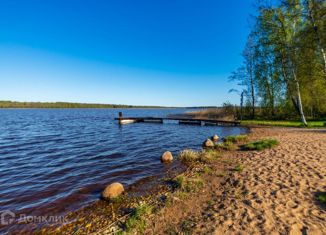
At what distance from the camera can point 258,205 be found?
4.16 m

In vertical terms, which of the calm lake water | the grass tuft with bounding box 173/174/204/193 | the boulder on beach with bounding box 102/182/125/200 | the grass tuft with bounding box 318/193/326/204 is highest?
the grass tuft with bounding box 318/193/326/204

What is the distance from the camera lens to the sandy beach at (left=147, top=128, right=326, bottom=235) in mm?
3408

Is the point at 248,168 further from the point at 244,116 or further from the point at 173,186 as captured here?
the point at 244,116

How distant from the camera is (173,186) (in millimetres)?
6332

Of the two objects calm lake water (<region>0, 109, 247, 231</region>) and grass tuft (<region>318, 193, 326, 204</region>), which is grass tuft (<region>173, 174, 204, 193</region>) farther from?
grass tuft (<region>318, 193, 326, 204</region>)

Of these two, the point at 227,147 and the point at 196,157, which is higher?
the point at 227,147

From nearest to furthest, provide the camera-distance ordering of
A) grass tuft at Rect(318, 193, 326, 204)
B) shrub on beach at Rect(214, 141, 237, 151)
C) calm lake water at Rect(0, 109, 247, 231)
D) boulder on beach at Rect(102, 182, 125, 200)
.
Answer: grass tuft at Rect(318, 193, 326, 204) < boulder on beach at Rect(102, 182, 125, 200) < calm lake water at Rect(0, 109, 247, 231) < shrub on beach at Rect(214, 141, 237, 151)

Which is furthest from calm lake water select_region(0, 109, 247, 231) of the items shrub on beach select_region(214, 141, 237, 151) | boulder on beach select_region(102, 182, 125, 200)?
shrub on beach select_region(214, 141, 237, 151)

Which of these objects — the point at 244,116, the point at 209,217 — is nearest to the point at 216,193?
the point at 209,217

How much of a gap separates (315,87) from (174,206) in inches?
1030

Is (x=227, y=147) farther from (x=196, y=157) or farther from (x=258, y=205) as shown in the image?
(x=258, y=205)

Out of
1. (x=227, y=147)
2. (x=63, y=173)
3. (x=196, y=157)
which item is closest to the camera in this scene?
(x=63, y=173)

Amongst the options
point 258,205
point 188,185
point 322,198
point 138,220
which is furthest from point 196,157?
point 138,220

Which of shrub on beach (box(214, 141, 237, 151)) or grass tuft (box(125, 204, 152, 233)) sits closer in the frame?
grass tuft (box(125, 204, 152, 233))
